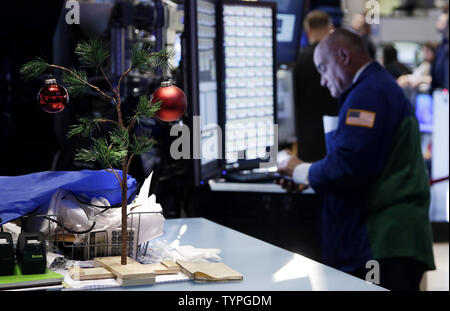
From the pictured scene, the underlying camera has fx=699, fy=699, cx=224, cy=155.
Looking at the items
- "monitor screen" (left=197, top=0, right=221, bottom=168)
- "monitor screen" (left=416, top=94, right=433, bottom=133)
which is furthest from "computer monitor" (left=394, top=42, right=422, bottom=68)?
"monitor screen" (left=197, top=0, right=221, bottom=168)

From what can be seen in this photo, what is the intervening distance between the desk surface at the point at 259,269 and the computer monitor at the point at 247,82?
0.54m

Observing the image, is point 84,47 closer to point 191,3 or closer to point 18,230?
point 18,230

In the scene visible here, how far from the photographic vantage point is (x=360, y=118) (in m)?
3.01

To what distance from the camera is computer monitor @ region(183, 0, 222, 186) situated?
2.54 m

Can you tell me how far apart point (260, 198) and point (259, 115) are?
74cm

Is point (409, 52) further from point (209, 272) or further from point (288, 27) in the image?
point (209, 272)

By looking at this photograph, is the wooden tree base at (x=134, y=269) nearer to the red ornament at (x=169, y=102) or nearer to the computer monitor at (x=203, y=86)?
the red ornament at (x=169, y=102)

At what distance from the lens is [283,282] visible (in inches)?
71.5

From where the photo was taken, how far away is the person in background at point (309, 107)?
14.5 ft

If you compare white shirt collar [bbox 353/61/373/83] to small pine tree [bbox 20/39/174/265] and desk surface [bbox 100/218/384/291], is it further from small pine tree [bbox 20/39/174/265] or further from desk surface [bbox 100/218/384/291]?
small pine tree [bbox 20/39/174/265]

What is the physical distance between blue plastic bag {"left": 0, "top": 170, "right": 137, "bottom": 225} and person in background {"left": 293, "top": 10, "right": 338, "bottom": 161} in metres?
2.50

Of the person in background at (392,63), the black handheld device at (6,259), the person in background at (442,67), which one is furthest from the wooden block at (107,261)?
the person in background at (392,63)

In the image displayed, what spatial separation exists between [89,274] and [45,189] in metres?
0.32
